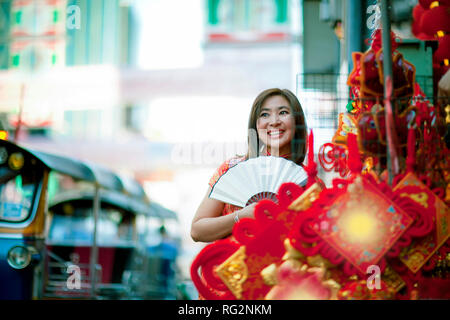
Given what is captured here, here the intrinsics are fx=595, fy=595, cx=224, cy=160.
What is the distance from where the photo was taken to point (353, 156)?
2.10m

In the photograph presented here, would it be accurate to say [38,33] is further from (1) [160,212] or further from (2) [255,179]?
(2) [255,179]

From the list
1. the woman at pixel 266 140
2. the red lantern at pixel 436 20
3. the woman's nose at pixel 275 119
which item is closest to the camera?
the woman at pixel 266 140

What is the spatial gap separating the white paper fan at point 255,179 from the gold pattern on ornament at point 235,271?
1.21 feet

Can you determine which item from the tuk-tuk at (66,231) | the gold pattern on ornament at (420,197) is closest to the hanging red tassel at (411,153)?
the gold pattern on ornament at (420,197)

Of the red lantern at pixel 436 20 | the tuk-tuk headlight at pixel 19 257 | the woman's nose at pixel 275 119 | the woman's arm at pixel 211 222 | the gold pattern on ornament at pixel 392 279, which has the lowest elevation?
the tuk-tuk headlight at pixel 19 257

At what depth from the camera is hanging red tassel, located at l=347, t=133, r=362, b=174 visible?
195 centimetres

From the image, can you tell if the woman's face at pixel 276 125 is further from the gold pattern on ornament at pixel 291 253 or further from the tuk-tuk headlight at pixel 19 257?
the tuk-tuk headlight at pixel 19 257

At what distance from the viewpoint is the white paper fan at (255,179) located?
2.23 m

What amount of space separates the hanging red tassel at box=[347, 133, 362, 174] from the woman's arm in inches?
15.4

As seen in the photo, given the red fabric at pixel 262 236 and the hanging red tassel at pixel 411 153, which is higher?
the hanging red tassel at pixel 411 153

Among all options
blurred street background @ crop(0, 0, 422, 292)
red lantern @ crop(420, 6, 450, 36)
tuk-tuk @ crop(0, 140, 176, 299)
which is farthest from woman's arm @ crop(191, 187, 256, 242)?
blurred street background @ crop(0, 0, 422, 292)
